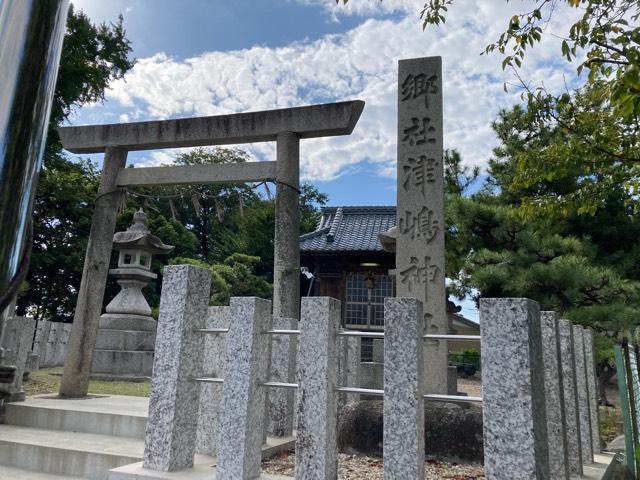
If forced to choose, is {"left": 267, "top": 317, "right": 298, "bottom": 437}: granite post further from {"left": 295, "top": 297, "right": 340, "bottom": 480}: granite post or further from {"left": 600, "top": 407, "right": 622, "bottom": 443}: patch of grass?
{"left": 600, "top": 407, "right": 622, "bottom": 443}: patch of grass

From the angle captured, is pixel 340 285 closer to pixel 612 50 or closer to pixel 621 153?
pixel 621 153

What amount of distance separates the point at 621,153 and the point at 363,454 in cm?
434

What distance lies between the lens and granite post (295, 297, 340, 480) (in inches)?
105

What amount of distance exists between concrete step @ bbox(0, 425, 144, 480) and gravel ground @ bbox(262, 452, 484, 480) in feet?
4.04

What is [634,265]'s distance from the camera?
1096cm

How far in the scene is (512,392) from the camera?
7.42ft

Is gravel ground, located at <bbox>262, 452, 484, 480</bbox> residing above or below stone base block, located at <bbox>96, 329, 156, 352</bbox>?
below

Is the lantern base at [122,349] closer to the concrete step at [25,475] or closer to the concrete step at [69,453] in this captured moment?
the concrete step at [69,453]

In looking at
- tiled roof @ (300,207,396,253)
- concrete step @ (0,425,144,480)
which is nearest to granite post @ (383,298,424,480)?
concrete step @ (0,425,144,480)

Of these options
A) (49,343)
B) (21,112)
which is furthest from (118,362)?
(21,112)

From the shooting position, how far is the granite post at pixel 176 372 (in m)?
2.99

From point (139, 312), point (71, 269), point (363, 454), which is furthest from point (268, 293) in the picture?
point (363, 454)

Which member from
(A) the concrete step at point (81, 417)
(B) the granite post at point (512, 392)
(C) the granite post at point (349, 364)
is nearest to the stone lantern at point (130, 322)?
(A) the concrete step at point (81, 417)

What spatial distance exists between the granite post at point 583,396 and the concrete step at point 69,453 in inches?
154
